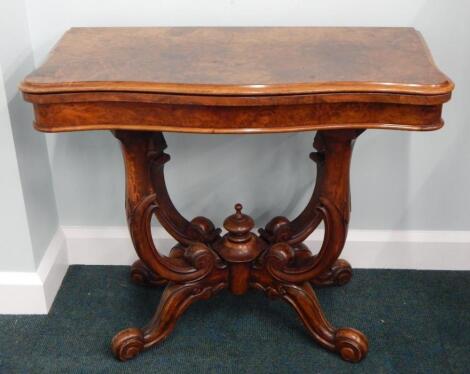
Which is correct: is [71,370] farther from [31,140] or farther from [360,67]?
[360,67]

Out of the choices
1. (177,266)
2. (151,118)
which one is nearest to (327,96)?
(151,118)

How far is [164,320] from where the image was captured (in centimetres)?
170

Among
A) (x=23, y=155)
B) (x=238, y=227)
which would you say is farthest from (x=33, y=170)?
(x=238, y=227)

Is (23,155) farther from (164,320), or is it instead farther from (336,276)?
(336,276)

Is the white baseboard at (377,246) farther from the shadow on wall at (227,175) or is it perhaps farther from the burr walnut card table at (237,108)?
the burr walnut card table at (237,108)

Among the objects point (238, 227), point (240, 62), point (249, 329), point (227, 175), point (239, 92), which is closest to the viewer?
point (239, 92)

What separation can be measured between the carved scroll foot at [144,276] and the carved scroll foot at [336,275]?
1.43 ft

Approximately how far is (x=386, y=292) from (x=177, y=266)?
64 centimetres

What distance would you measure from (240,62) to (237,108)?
15 cm

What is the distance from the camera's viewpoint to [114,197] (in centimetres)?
198

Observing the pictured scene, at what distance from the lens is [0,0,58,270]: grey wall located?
1.63 metres

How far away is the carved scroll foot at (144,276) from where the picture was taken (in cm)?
194

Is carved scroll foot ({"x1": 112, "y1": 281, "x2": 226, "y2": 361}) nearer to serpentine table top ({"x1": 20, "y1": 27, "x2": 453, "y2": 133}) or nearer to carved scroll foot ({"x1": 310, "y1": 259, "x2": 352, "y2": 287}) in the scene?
carved scroll foot ({"x1": 310, "y1": 259, "x2": 352, "y2": 287})

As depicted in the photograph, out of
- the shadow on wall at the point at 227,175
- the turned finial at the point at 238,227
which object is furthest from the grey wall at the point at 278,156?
the turned finial at the point at 238,227
